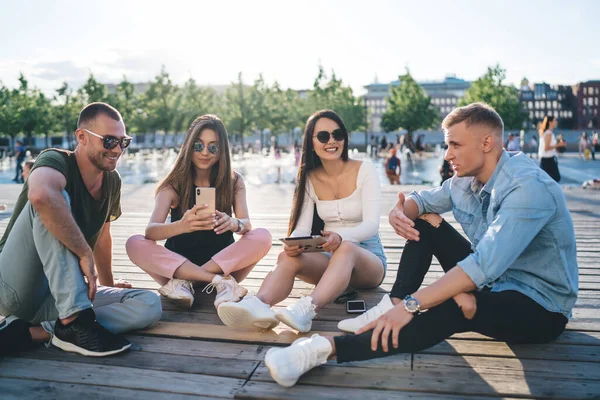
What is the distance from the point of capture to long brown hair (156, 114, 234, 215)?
4.01 meters

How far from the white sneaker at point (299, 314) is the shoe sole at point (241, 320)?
0.11 metres

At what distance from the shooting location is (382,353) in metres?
2.37

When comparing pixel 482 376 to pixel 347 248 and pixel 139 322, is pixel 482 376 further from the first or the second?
pixel 139 322

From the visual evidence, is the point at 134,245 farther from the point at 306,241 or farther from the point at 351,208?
the point at 351,208

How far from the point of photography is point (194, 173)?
4.14 m

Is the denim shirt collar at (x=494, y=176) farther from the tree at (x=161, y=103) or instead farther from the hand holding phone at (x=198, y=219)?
the tree at (x=161, y=103)

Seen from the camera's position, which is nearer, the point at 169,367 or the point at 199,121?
the point at 169,367

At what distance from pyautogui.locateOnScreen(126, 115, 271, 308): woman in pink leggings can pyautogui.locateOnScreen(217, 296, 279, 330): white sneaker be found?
30cm

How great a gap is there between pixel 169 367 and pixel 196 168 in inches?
72.2

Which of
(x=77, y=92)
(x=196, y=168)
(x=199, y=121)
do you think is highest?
(x=77, y=92)

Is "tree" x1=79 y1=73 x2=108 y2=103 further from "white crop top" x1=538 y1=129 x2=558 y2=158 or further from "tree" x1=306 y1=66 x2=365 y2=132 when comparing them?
"white crop top" x1=538 y1=129 x2=558 y2=158

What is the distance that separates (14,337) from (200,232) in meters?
1.49

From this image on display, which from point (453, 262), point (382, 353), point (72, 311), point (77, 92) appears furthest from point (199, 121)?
point (77, 92)

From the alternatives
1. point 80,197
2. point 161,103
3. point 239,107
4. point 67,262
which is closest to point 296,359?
point 67,262
